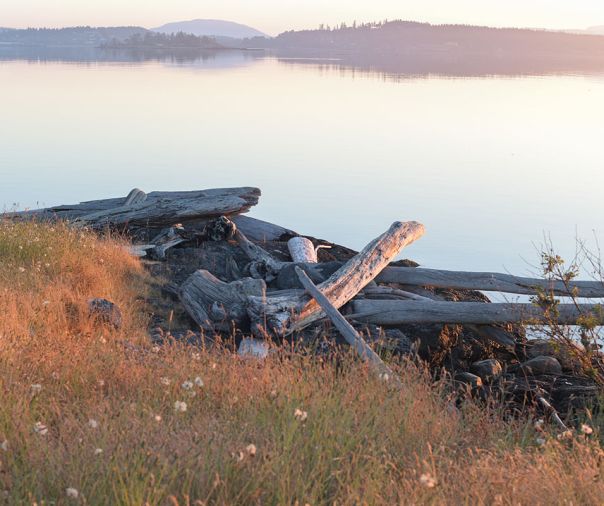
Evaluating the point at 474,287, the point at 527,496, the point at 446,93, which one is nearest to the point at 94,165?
the point at 474,287

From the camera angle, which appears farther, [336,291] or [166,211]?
[166,211]

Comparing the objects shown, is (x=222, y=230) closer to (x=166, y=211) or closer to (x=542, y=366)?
(x=166, y=211)

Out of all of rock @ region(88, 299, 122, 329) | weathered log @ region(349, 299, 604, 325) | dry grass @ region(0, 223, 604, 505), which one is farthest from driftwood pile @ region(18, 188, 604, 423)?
dry grass @ region(0, 223, 604, 505)

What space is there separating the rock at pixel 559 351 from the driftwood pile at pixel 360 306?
20 millimetres

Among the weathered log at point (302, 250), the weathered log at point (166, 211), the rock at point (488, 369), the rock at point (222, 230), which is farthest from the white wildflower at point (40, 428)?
the weathered log at point (166, 211)

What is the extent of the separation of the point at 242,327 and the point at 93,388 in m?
4.13

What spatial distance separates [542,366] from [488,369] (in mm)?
612

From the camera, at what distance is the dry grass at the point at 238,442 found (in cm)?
375

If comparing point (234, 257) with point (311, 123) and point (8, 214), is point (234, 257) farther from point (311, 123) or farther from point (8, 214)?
point (311, 123)

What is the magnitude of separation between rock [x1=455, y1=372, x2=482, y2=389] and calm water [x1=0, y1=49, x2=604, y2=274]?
8705 millimetres

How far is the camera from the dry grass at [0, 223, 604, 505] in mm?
3752

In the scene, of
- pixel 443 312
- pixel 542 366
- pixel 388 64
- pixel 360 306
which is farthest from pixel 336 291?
pixel 388 64

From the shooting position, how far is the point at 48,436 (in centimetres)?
456

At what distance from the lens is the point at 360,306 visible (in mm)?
10047
